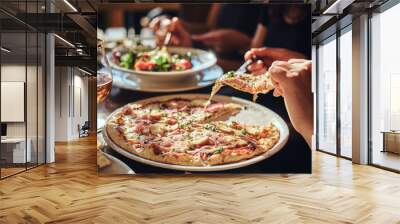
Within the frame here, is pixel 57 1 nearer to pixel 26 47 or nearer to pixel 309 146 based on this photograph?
pixel 26 47

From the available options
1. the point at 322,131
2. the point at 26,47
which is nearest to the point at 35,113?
the point at 26,47

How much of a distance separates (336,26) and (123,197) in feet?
19.4

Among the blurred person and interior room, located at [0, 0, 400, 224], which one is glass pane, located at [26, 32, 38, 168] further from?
the blurred person

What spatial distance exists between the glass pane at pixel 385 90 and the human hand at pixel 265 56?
1.88 m

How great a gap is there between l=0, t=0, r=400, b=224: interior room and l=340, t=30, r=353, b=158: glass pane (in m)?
0.07

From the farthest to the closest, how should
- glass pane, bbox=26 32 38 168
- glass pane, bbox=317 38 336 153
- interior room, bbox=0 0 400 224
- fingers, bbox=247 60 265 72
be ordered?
glass pane, bbox=317 38 336 153, glass pane, bbox=26 32 38 168, fingers, bbox=247 60 265 72, interior room, bbox=0 0 400 224

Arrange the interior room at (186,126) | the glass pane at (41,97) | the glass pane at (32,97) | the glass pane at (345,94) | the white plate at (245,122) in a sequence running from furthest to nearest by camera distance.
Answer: the glass pane at (345,94), the glass pane at (41,97), the glass pane at (32,97), the white plate at (245,122), the interior room at (186,126)

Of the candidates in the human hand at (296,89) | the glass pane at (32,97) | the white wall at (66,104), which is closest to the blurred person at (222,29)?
the human hand at (296,89)

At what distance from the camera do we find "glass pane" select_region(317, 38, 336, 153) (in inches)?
376

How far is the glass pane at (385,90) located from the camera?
668cm

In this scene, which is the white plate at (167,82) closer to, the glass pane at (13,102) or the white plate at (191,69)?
the white plate at (191,69)

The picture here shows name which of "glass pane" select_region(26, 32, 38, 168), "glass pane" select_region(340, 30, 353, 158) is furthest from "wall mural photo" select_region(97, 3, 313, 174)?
"glass pane" select_region(340, 30, 353, 158)

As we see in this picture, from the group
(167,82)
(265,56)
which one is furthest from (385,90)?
(167,82)

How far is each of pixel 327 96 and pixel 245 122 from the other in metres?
4.68
